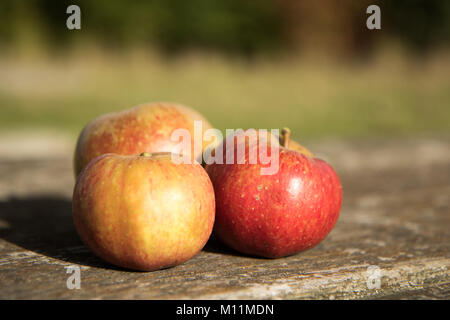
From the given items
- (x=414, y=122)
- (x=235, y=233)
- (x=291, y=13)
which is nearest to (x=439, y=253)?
(x=235, y=233)

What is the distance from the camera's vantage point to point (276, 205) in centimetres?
138

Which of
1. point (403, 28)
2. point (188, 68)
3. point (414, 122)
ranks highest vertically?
point (403, 28)

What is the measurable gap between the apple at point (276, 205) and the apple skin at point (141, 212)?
14cm

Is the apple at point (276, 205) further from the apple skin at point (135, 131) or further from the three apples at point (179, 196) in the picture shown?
the apple skin at point (135, 131)

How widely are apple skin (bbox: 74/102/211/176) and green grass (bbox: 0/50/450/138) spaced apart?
505 cm

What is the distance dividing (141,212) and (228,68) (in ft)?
25.2

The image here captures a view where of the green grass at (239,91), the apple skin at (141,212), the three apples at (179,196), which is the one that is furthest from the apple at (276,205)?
the green grass at (239,91)

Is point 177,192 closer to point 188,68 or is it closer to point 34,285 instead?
point 34,285

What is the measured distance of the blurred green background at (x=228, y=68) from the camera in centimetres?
734

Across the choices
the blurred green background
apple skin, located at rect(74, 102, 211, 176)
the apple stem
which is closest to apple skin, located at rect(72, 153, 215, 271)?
apple skin, located at rect(74, 102, 211, 176)

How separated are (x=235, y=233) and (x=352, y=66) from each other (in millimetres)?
8214

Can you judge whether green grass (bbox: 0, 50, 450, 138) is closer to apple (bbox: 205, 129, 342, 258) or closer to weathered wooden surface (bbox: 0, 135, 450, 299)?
weathered wooden surface (bbox: 0, 135, 450, 299)

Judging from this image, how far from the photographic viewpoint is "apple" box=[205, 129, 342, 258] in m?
1.38

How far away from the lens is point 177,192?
1.24 meters
